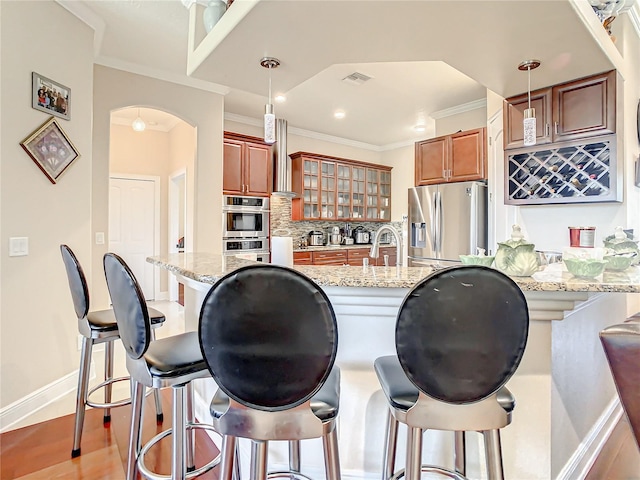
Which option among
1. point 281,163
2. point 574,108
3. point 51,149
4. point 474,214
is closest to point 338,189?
point 281,163

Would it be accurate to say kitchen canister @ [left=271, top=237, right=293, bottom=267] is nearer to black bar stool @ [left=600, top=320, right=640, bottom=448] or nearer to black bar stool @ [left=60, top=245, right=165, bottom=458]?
black bar stool @ [left=60, top=245, right=165, bottom=458]

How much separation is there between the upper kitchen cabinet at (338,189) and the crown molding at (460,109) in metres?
1.65

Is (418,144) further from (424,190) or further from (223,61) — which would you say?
(223,61)

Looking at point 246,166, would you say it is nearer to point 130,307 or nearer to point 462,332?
point 130,307

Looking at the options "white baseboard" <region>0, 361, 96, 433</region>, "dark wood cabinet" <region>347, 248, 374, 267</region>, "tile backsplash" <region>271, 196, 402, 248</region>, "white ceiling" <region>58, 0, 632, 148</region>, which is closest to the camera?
"white ceiling" <region>58, 0, 632, 148</region>

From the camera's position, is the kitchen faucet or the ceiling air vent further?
the ceiling air vent

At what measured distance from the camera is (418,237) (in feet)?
14.3

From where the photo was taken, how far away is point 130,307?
1256 millimetres

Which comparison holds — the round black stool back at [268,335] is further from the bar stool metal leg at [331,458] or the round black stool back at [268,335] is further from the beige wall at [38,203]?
the beige wall at [38,203]

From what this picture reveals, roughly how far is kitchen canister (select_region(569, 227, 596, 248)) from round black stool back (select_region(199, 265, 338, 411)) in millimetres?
1345

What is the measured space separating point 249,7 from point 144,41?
2270mm

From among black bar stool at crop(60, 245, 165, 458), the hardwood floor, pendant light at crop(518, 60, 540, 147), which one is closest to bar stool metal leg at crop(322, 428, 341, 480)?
the hardwood floor

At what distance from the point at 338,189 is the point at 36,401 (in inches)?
184

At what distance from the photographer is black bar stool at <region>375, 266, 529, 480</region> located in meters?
0.89
